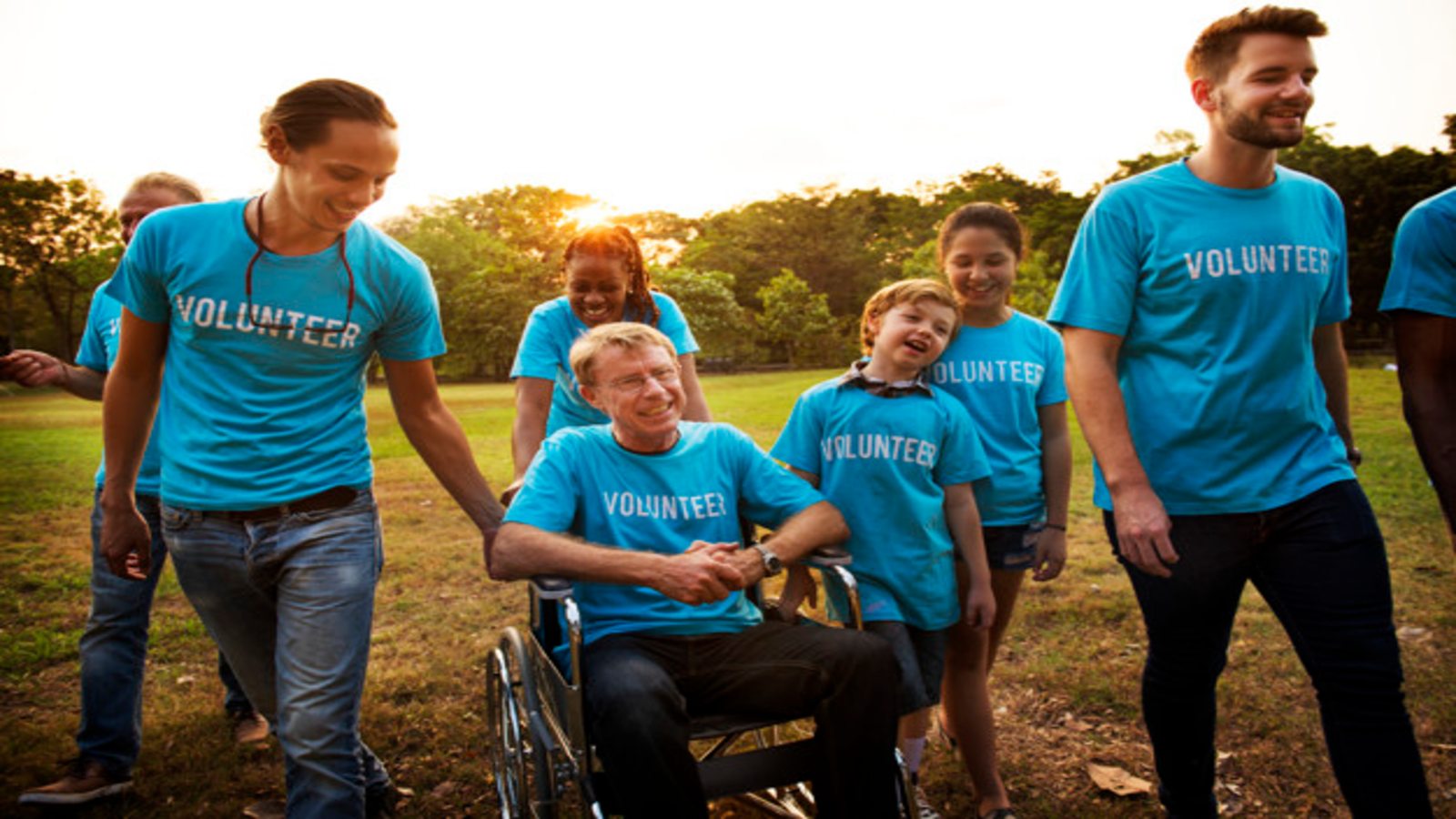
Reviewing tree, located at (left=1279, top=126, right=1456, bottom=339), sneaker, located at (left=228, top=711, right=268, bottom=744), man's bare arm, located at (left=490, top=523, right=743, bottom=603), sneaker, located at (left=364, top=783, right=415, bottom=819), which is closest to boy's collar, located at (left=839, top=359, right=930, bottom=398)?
man's bare arm, located at (left=490, top=523, right=743, bottom=603)

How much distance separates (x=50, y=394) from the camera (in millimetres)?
39000

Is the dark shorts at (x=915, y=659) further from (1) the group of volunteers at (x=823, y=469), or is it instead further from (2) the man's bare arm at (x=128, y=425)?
(2) the man's bare arm at (x=128, y=425)

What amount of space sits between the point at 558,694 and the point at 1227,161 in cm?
226

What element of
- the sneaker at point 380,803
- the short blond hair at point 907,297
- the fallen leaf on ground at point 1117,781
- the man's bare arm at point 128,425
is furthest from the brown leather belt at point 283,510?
the fallen leaf on ground at point 1117,781

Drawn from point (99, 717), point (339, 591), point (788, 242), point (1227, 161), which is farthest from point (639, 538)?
point (788, 242)

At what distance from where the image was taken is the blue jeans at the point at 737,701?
2172 mm

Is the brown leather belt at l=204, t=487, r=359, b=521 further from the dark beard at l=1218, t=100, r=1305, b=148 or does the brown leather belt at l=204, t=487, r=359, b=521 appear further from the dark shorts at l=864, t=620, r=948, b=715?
the dark beard at l=1218, t=100, r=1305, b=148

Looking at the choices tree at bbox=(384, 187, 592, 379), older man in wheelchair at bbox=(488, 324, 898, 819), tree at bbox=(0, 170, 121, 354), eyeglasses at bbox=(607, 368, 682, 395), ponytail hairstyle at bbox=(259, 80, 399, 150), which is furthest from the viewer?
tree at bbox=(384, 187, 592, 379)

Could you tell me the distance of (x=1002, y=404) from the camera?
3.04 m

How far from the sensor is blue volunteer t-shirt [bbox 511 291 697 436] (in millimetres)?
3463

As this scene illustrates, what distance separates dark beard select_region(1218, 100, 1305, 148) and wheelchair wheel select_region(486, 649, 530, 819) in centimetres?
247

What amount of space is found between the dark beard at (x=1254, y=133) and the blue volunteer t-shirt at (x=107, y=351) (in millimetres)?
3459

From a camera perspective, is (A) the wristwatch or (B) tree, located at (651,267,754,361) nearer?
(A) the wristwatch

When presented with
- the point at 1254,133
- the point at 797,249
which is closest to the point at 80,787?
the point at 1254,133
